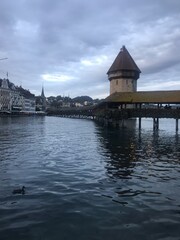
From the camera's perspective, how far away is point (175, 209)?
915cm

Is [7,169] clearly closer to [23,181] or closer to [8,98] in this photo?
[23,181]

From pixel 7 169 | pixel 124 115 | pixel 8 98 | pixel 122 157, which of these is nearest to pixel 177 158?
pixel 122 157

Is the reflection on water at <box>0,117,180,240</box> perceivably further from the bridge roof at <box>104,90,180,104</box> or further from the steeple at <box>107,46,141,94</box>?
the steeple at <box>107,46,141,94</box>

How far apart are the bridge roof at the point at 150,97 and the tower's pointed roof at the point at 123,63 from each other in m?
21.1

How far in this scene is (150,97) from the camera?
150ft

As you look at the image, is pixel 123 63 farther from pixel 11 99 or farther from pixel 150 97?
pixel 11 99

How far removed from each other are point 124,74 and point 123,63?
8.13 feet

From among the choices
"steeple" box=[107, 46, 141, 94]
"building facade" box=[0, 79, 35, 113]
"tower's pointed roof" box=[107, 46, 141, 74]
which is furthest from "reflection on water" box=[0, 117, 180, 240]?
"building facade" box=[0, 79, 35, 113]

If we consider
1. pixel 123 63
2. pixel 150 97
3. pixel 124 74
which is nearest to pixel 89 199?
pixel 150 97

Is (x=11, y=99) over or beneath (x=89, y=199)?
over

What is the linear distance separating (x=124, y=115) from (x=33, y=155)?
28.7 meters

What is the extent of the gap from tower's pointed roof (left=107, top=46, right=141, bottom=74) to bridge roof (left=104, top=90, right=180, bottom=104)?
2108 centimetres

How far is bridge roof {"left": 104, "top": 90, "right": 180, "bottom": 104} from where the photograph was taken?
4316 centimetres

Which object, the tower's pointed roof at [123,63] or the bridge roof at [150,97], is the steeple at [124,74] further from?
Answer: the bridge roof at [150,97]
